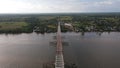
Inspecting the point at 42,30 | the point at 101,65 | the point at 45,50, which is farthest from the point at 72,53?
the point at 42,30

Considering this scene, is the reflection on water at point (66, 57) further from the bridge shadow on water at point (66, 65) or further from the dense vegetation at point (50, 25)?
the dense vegetation at point (50, 25)

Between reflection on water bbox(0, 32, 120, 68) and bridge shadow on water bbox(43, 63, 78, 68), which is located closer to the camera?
bridge shadow on water bbox(43, 63, 78, 68)

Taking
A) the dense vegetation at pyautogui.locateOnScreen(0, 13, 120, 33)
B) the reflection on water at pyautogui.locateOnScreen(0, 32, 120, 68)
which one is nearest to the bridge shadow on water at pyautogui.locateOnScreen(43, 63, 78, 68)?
the reflection on water at pyautogui.locateOnScreen(0, 32, 120, 68)

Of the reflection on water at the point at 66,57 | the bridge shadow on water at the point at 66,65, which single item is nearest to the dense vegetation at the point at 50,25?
the reflection on water at the point at 66,57

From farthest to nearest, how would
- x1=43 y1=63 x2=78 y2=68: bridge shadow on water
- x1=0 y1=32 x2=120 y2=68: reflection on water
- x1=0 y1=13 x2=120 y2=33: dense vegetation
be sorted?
x1=0 y1=13 x2=120 y2=33: dense vegetation, x1=0 y1=32 x2=120 y2=68: reflection on water, x1=43 y1=63 x2=78 y2=68: bridge shadow on water

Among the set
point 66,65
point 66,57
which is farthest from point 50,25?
point 66,65

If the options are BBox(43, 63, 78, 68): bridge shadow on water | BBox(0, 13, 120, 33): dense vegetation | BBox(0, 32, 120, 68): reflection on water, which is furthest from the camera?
BBox(0, 13, 120, 33): dense vegetation

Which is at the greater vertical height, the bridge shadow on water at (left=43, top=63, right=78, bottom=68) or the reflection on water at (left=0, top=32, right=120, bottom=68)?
the bridge shadow on water at (left=43, top=63, right=78, bottom=68)

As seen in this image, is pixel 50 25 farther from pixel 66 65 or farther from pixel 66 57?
pixel 66 65

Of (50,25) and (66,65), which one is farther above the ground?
(66,65)

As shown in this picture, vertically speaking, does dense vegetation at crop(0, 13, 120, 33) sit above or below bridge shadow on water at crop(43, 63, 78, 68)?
below

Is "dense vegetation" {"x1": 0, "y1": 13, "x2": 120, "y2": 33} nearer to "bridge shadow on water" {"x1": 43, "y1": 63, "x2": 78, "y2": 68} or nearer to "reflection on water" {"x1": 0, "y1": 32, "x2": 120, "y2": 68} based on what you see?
"reflection on water" {"x1": 0, "y1": 32, "x2": 120, "y2": 68}
